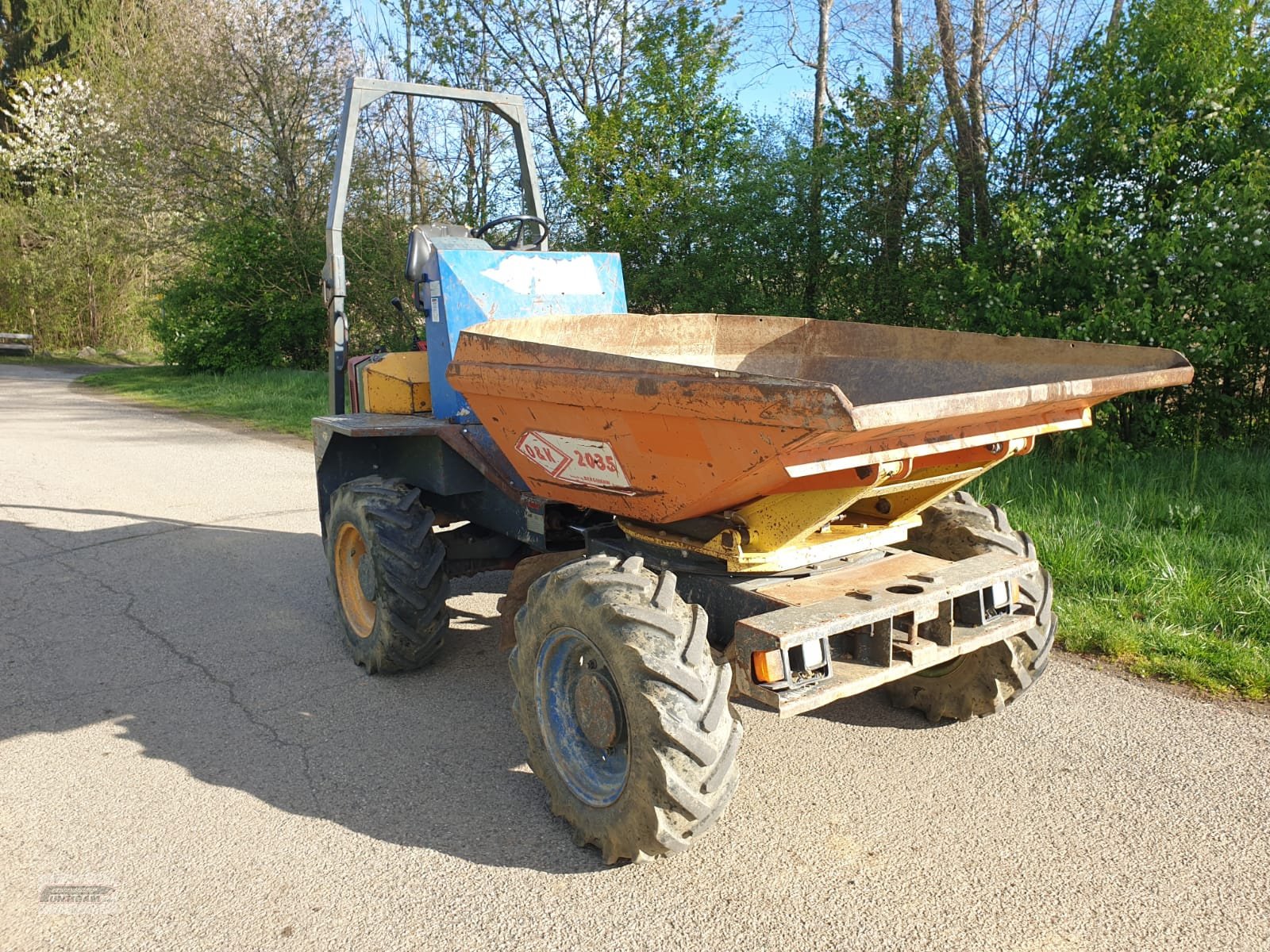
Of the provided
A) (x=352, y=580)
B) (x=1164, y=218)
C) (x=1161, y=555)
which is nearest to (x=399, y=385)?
(x=352, y=580)

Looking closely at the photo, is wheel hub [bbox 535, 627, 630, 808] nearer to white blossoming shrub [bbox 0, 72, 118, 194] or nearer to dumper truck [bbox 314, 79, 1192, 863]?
dumper truck [bbox 314, 79, 1192, 863]

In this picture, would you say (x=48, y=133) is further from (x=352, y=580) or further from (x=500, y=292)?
(x=500, y=292)

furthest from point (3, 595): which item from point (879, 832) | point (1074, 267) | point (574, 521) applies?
point (1074, 267)

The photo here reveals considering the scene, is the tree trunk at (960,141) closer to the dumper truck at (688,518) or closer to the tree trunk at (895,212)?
the tree trunk at (895,212)

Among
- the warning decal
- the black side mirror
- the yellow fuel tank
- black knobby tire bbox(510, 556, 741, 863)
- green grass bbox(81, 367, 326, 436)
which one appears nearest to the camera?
black knobby tire bbox(510, 556, 741, 863)

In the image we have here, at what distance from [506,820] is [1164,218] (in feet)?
22.3

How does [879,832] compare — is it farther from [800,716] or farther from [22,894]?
[22,894]

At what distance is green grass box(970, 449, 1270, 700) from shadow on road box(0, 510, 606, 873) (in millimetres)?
2776

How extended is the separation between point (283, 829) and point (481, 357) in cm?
167

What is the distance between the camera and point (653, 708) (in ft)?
9.14

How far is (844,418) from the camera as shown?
7.87 ft

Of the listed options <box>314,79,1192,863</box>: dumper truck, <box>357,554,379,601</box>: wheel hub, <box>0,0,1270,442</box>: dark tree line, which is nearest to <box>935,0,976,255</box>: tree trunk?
<box>0,0,1270,442</box>: dark tree line

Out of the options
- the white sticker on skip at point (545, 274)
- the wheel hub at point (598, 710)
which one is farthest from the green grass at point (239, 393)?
the wheel hub at point (598, 710)

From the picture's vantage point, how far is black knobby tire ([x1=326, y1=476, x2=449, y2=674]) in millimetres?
4273
